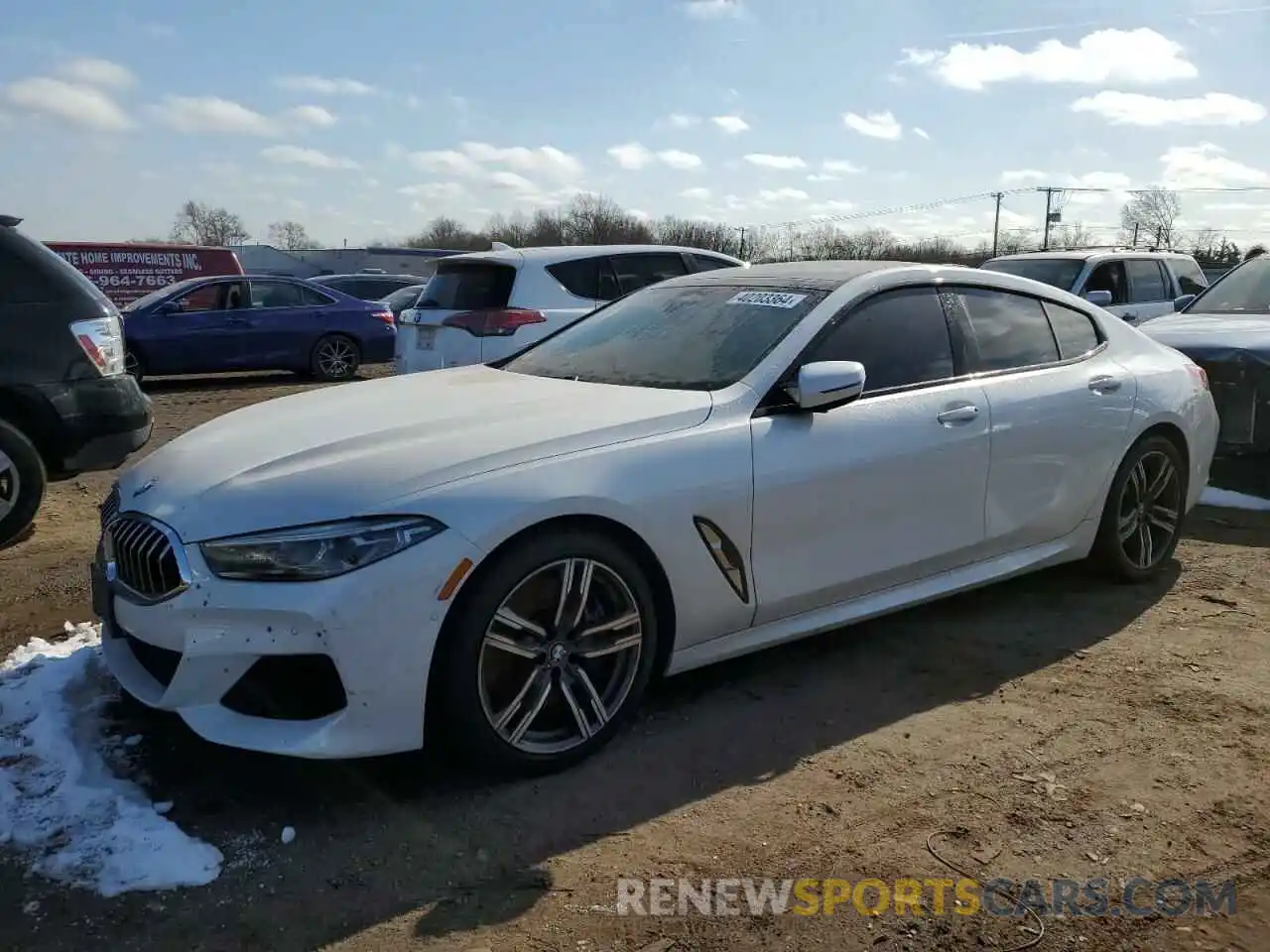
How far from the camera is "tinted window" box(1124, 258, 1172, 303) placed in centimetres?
1175

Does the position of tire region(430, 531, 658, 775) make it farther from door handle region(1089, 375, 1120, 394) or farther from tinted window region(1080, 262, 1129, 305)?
tinted window region(1080, 262, 1129, 305)

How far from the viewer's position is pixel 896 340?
4.09 meters

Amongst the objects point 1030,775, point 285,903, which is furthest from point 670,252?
point 285,903

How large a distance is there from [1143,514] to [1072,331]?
94 cm

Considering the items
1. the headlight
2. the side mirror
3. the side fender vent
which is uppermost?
the side mirror

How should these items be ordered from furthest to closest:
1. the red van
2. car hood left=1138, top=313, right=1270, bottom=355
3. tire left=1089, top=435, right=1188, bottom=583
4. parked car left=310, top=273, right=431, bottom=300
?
parked car left=310, top=273, right=431, bottom=300
the red van
car hood left=1138, top=313, right=1270, bottom=355
tire left=1089, top=435, right=1188, bottom=583

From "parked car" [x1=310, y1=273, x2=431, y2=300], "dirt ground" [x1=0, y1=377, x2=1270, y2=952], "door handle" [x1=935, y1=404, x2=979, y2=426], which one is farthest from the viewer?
"parked car" [x1=310, y1=273, x2=431, y2=300]

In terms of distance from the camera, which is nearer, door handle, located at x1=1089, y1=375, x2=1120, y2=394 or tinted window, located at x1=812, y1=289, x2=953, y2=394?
tinted window, located at x1=812, y1=289, x2=953, y2=394

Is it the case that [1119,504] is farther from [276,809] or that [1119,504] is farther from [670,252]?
[670,252]

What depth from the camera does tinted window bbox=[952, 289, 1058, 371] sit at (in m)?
4.38

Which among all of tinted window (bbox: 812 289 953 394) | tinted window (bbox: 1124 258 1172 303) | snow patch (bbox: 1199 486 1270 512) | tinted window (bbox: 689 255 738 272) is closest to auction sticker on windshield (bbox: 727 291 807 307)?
tinted window (bbox: 812 289 953 394)

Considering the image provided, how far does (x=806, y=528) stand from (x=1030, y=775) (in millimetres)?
1023

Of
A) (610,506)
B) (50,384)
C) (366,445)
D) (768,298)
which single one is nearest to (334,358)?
(50,384)

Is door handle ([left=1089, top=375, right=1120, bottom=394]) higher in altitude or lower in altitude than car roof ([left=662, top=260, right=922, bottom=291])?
lower
